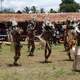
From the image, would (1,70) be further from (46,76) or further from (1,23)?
(1,23)

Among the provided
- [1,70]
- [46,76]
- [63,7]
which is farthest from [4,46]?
[63,7]

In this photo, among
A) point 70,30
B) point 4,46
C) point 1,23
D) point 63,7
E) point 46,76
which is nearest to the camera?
point 46,76

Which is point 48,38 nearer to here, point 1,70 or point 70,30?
point 70,30

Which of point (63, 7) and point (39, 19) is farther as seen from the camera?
point (63, 7)

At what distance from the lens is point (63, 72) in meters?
15.1

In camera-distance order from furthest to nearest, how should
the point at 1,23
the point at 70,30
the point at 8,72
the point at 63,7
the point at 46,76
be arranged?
the point at 63,7, the point at 1,23, the point at 70,30, the point at 8,72, the point at 46,76

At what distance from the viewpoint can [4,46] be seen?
31469 mm

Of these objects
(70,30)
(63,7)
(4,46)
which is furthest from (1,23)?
(63,7)

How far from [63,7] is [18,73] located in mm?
75509

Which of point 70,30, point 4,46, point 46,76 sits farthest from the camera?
point 4,46

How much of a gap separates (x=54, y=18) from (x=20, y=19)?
382 centimetres

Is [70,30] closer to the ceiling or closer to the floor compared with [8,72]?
closer to the ceiling

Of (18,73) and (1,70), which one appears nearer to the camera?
(18,73)

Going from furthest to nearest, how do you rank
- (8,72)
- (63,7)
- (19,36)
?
(63,7)
(19,36)
(8,72)
